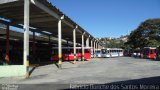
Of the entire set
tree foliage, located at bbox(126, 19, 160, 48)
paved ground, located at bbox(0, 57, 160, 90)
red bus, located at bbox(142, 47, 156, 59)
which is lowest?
paved ground, located at bbox(0, 57, 160, 90)

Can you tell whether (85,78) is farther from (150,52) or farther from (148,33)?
(148,33)

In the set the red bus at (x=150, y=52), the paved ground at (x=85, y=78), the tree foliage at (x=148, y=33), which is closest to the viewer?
the paved ground at (x=85, y=78)

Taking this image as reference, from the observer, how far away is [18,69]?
64.7 feet

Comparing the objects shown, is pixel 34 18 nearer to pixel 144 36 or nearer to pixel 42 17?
pixel 42 17

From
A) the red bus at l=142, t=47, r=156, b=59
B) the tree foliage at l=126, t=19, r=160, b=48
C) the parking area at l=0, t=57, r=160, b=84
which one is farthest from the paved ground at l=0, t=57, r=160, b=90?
the tree foliage at l=126, t=19, r=160, b=48

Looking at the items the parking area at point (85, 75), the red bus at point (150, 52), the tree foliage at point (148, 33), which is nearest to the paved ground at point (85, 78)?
the parking area at point (85, 75)

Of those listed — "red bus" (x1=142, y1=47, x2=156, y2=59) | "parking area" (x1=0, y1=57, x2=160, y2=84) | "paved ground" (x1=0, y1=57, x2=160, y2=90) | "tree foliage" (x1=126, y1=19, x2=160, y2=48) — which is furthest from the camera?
"tree foliage" (x1=126, y1=19, x2=160, y2=48)

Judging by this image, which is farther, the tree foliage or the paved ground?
the tree foliage

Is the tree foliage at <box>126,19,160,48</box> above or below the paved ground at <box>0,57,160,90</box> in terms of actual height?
above

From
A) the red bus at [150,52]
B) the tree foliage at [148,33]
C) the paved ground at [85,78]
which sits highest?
the tree foliage at [148,33]

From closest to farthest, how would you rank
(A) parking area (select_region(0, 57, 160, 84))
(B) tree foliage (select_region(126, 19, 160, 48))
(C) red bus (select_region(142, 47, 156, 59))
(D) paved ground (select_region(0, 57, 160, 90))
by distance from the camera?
Answer: (D) paved ground (select_region(0, 57, 160, 90))
(A) parking area (select_region(0, 57, 160, 84))
(C) red bus (select_region(142, 47, 156, 59))
(B) tree foliage (select_region(126, 19, 160, 48))

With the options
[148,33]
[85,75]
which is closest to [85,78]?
[85,75]

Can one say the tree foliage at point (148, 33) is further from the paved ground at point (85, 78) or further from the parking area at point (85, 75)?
the paved ground at point (85, 78)

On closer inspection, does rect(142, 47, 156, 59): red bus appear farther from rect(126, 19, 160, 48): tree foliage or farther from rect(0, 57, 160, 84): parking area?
rect(0, 57, 160, 84): parking area
